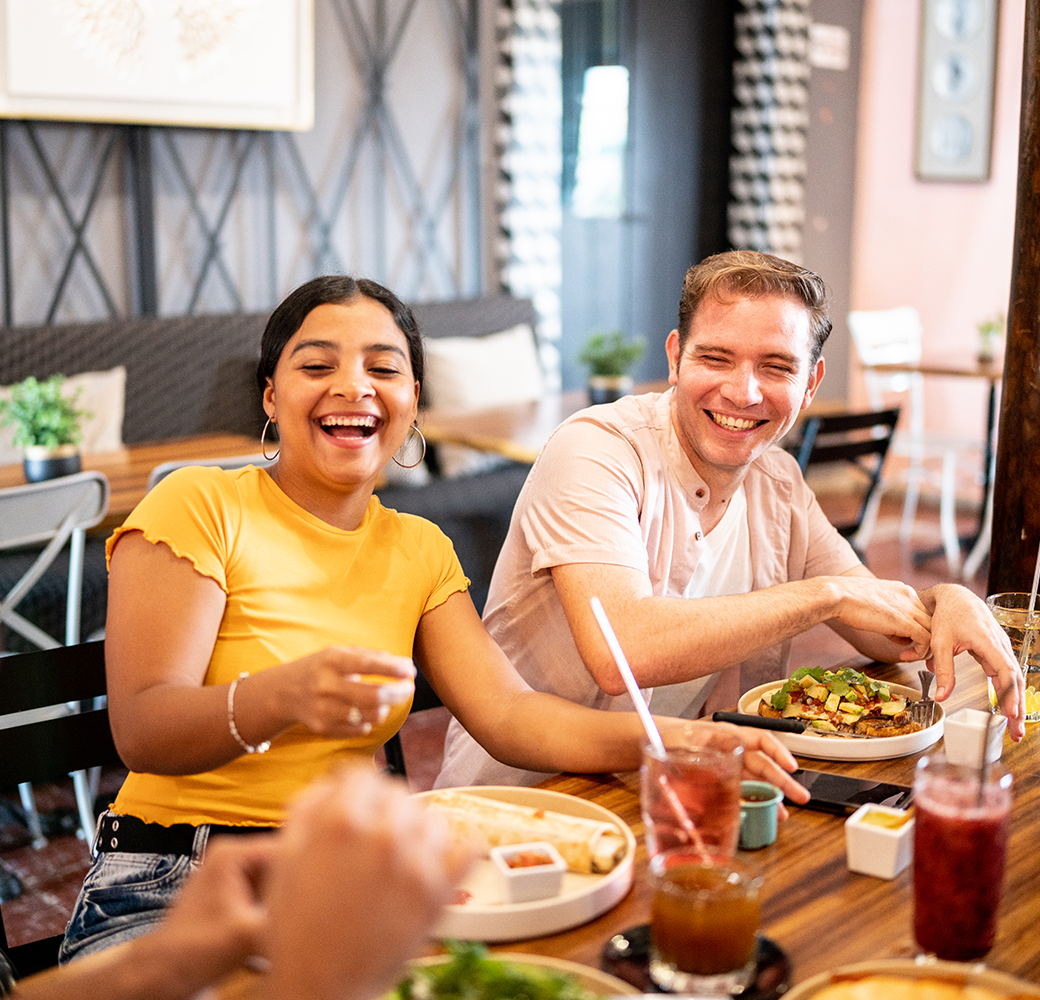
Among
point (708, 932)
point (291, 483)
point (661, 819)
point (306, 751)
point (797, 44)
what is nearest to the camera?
point (708, 932)

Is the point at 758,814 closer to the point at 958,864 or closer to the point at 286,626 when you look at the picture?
the point at 958,864

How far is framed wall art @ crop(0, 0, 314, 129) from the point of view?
13.8 ft

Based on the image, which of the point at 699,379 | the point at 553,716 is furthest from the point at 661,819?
the point at 699,379

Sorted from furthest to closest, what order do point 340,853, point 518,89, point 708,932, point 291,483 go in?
point 518,89 → point 291,483 → point 708,932 → point 340,853

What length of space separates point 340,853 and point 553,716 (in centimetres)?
84

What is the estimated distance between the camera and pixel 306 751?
4.77 feet

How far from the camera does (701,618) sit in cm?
162

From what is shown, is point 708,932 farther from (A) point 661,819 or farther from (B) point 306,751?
(B) point 306,751

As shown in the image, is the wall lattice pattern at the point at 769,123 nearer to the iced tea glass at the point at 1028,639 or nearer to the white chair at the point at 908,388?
the white chair at the point at 908,388

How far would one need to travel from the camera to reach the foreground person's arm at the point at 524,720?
4.24 ft

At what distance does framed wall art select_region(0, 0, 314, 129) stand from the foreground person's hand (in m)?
4.19

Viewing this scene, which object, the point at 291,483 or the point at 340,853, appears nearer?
the point at 340,853

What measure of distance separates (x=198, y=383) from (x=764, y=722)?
3.61m

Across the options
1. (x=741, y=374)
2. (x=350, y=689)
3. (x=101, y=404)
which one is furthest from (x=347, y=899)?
(x=101, y=404)
